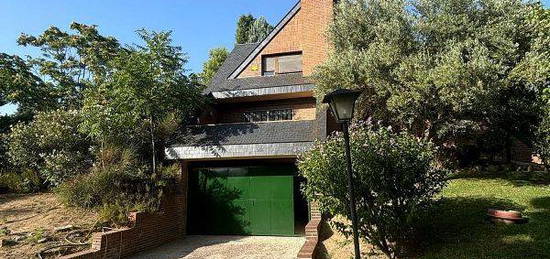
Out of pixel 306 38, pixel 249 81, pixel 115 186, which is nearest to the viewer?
pixel 115 186

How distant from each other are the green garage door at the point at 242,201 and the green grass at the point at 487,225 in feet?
16.9

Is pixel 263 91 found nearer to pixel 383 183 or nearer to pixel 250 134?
pixel 250 134

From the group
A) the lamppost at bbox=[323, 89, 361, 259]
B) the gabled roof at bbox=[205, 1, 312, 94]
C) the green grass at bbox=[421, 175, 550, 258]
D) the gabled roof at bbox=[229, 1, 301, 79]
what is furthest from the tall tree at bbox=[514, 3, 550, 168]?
the gabled roof at bbox=[229, 1, 301, 79]

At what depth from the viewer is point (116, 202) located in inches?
456

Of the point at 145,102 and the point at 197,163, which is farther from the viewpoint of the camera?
the point at 197,163

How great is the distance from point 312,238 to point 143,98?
7403 millimetres

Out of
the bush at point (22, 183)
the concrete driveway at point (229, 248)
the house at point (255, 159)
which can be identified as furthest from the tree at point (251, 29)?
the concrete driveway at point (229, 248)

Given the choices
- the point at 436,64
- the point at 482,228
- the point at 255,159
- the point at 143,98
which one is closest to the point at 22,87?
the point at 143,98

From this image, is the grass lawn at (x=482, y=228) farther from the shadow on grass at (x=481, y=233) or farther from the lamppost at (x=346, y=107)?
the lamppost at (x=346, y=107)

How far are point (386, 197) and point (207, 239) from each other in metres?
7.29

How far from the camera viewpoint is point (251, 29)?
43.5 metres

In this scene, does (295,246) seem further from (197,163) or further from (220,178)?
(197,163)

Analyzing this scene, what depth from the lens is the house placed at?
42.0 ft

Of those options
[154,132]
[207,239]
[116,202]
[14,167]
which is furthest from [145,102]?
[14,167]
